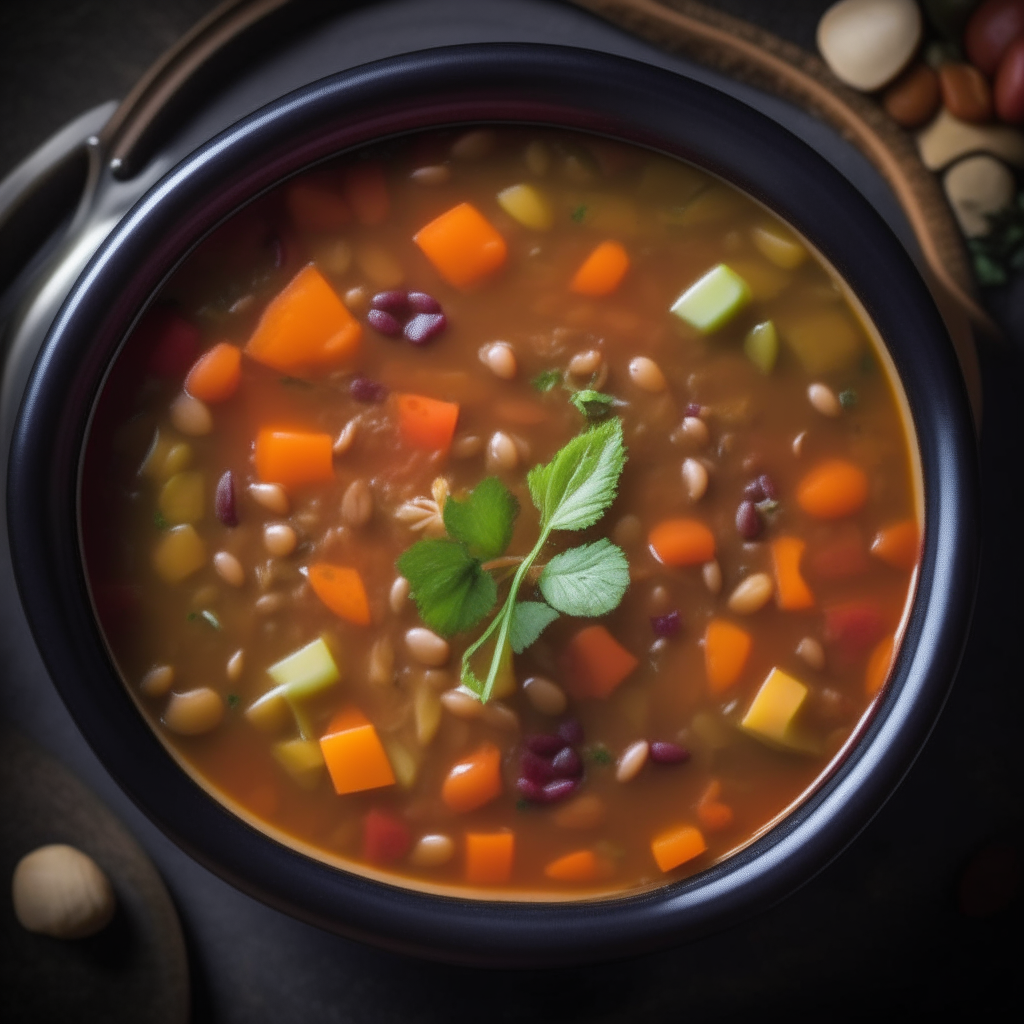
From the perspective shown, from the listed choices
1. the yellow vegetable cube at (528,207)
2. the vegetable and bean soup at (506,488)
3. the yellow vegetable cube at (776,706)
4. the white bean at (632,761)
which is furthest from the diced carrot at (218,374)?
the yellow vegetable cube at (776,706)

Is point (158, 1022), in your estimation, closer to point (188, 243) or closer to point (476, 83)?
point (188, 243)

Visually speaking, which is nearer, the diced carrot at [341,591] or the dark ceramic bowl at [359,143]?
the dark ceramic bowl at [359,143]

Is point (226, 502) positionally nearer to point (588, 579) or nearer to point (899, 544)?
point (588, 579)

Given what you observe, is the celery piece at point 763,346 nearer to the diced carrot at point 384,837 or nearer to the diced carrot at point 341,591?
the diced carrot at point 341,591

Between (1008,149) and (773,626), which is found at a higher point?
(1008,149)

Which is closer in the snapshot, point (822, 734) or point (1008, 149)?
point (822, 734)

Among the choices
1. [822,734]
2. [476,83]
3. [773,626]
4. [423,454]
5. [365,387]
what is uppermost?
[476,83]

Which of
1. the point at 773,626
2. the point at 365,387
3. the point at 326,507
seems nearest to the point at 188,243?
the point at 365,387
